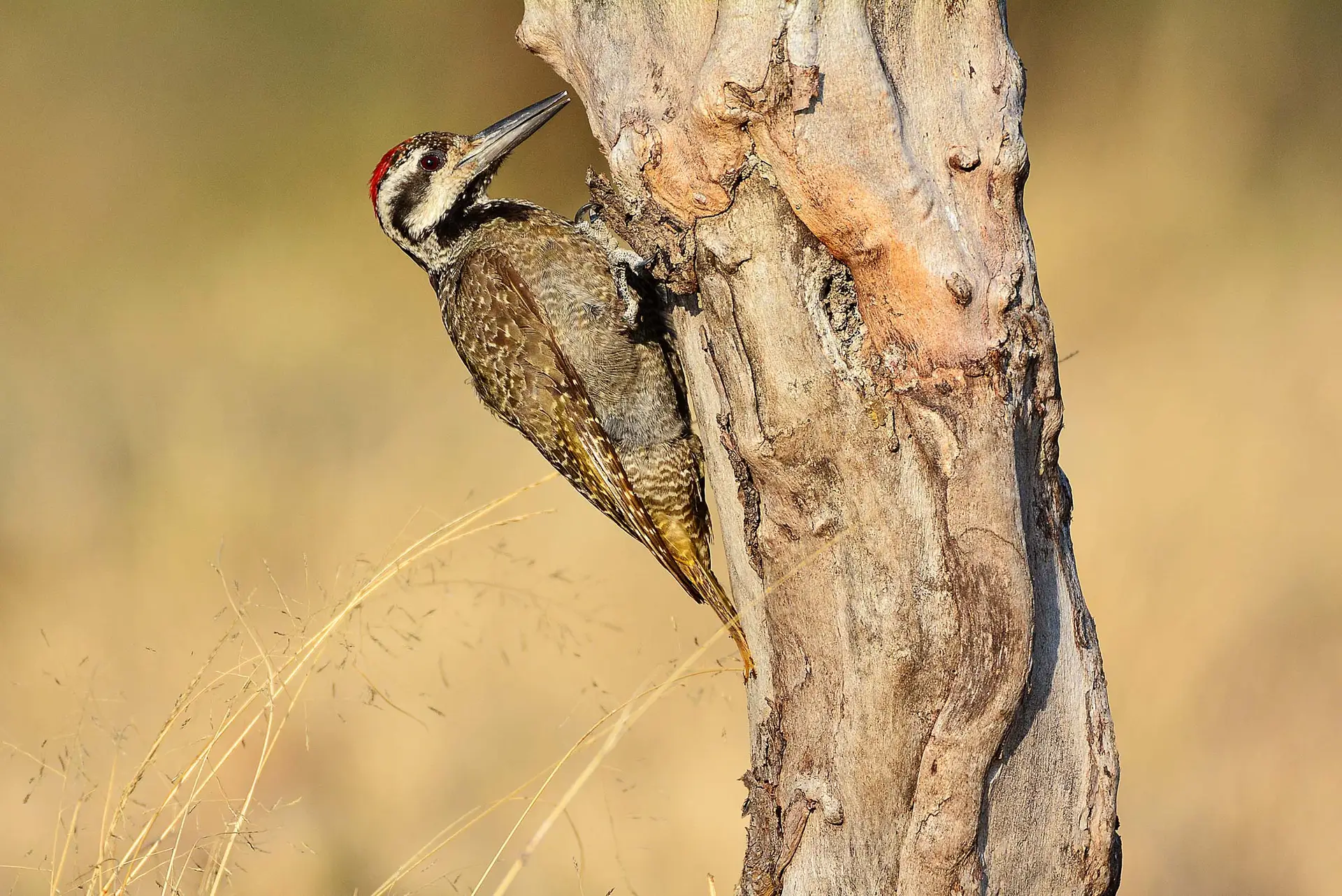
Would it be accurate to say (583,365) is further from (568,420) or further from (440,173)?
(440,173)

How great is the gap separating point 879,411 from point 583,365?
1.19m

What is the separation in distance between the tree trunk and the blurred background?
2592mm

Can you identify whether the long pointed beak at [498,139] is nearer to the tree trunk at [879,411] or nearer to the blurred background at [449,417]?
the tree trunk at [879,411]

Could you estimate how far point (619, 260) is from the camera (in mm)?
2520

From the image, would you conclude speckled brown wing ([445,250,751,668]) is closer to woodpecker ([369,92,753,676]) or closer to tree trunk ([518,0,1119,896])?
woodpecker ([369,92,753,676])

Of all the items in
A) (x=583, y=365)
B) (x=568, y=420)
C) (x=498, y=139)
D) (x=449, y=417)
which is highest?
(x=498, y=139)

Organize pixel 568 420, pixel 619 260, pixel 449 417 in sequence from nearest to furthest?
pixel 619 260, pixel 568 420, pixel 449 417

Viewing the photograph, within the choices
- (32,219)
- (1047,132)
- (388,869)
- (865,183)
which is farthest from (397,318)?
(865,183)

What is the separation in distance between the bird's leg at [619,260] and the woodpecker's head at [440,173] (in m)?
0.32

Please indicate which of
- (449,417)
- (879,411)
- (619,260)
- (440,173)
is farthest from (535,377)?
(449,417)

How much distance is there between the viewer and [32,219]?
505 cm

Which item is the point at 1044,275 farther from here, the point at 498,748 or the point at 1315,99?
the point at 498,748

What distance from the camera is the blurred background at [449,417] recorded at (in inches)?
179

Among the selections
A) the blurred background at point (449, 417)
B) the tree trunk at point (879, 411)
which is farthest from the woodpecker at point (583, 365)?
the blurred background at point (449, 417)
